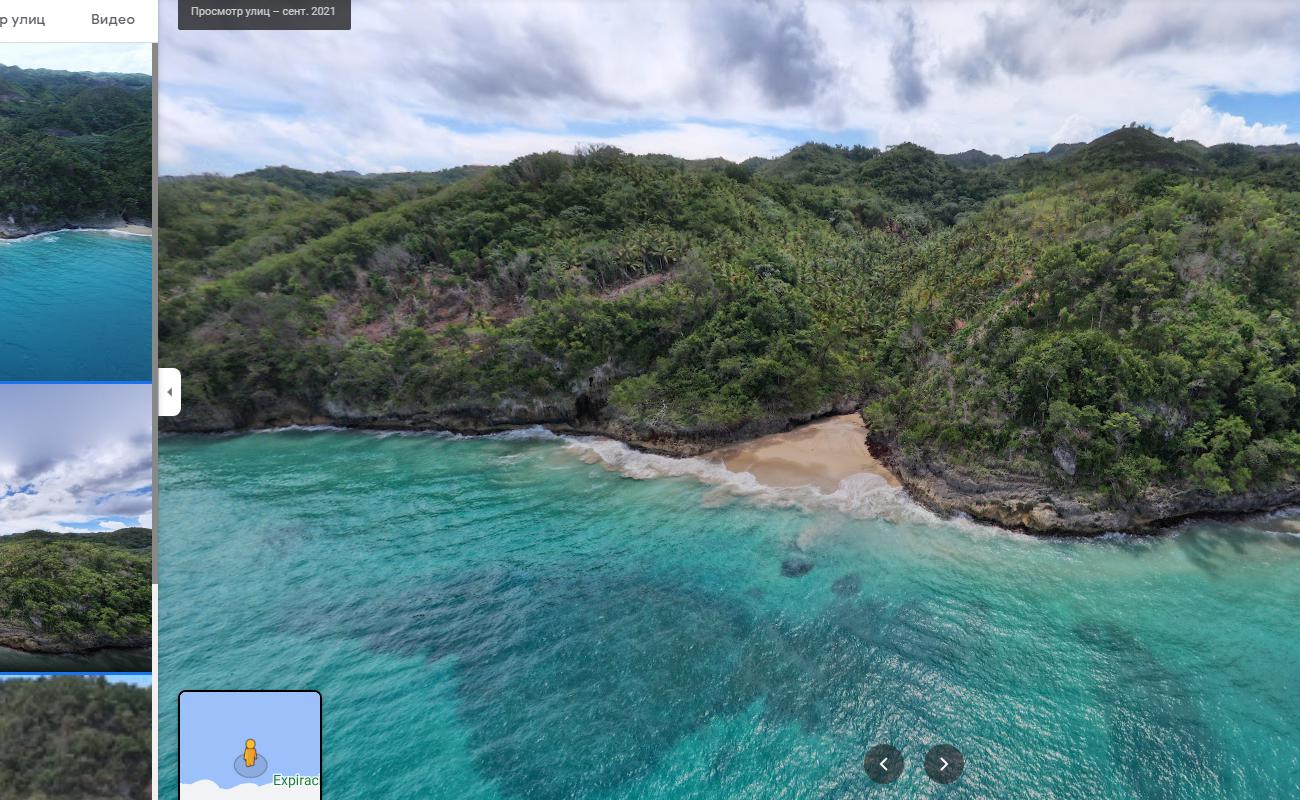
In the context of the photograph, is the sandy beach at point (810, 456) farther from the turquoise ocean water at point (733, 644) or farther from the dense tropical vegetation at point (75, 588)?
the dense tropical vegetation at point (75, 588)

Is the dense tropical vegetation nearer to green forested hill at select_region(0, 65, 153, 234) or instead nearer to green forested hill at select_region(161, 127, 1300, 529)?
green forested hill at select_region(0, 65, 153, 234)

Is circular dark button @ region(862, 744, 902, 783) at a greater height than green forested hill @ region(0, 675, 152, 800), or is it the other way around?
green forested hill @ region(0, 675, 152, 800)

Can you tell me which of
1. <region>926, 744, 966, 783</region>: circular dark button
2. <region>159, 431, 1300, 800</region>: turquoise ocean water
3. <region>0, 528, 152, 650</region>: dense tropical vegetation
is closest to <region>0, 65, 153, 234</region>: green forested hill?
→ <region>0, 528, 152, 650</region>: dense tropical vegetation

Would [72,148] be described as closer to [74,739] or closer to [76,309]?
[76,309]

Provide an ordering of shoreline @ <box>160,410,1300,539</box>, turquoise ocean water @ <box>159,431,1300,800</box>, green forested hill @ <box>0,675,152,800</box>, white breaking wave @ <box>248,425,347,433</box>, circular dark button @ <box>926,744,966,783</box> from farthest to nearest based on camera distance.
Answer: white breaking wave @ <box>248,425,347,433</box> < shoreline @ <box>160,410,1300,539</box> < turquoise ocean water @ <box>159,431,1300,800</box> < circular dark button @ <box>926,744,966,783</box> < green forested hill @ <box>0,675,152,800</box>

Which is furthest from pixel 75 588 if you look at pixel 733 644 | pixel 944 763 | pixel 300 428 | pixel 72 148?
pixel 300 428

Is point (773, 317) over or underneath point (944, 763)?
over

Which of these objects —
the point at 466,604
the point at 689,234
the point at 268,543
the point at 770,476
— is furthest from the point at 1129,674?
the point at 689,234
